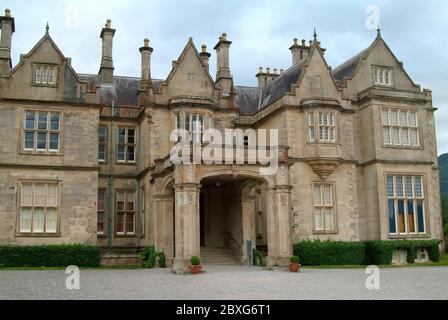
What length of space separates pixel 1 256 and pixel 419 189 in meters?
24.1

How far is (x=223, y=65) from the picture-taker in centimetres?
3691

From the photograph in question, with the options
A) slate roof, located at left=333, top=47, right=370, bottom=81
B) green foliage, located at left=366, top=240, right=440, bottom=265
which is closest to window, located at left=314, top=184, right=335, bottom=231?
green foliage, located at left=366, top=240, right=440, bottom=265

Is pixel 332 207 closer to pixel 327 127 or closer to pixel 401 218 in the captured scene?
pixel 401 218

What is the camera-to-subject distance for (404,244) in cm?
3192

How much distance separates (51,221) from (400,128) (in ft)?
69.6

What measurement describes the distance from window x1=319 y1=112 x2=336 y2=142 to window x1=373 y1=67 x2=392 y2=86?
4743mm

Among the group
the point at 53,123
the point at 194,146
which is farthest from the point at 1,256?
the point at 194,146

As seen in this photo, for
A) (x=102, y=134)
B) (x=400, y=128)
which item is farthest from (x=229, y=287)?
(x=400, y=128)

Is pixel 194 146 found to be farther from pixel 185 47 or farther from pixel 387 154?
pixel 387 154

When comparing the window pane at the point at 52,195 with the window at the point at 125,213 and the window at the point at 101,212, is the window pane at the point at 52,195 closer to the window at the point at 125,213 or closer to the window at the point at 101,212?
the window at the point at 101,212

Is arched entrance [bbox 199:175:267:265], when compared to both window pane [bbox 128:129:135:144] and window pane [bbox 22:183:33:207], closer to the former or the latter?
window pane [bbox 128:129:135:144]

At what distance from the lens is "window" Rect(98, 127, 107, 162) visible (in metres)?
33.8

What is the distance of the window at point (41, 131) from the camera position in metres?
29.7

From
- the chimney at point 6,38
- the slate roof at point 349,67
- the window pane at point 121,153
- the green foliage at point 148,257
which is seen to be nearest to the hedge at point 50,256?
the green foliage at point 148,257
